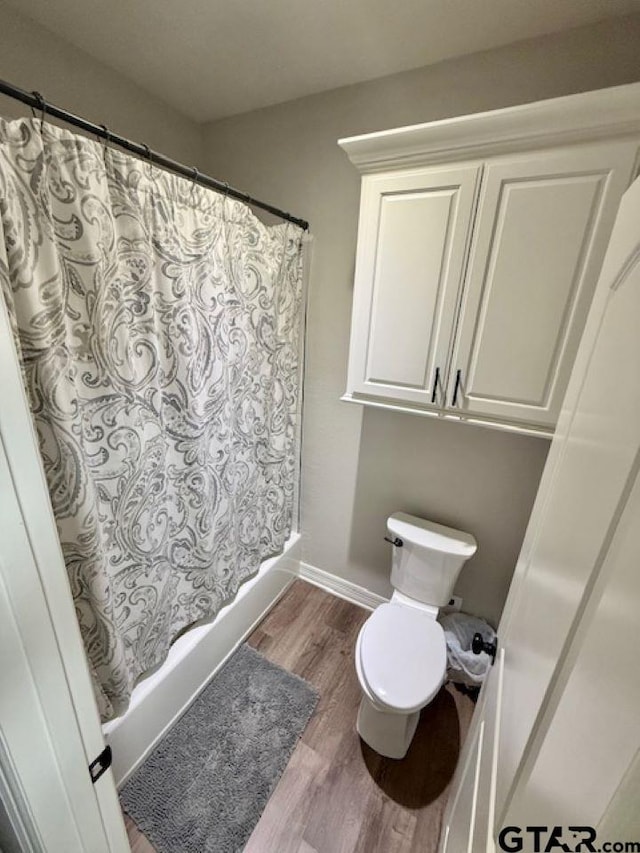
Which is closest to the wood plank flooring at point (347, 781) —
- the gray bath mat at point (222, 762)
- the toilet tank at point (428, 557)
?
the gray bath mat at point (222, 762)

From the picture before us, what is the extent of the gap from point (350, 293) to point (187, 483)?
110 centimetres

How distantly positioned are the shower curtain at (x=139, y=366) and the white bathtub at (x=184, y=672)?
2.4 inches

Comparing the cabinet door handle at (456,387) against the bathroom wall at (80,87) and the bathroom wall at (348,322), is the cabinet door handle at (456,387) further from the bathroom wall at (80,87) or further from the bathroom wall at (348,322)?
the bathroom wall at (80,87)

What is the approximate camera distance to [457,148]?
1.06 m

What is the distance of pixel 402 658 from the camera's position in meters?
1.28

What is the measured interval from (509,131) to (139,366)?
1.28 metres

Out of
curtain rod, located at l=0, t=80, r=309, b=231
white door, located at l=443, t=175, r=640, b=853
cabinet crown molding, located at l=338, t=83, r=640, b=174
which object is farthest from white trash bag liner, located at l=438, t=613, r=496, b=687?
curtain rod, located at l=0, t=80, r=309, b=231

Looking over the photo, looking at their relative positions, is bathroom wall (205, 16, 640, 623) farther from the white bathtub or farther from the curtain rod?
the white bathtub

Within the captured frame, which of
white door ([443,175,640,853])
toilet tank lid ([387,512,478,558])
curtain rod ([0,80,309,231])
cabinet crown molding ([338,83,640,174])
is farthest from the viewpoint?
toilet tank lid ([387,512,478,558])

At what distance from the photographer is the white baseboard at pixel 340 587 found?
192 centimetres

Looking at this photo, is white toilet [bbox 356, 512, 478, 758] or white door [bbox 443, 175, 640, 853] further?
white toilet [bbox 356, 512, 478, 758]

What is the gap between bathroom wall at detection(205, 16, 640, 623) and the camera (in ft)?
3.78

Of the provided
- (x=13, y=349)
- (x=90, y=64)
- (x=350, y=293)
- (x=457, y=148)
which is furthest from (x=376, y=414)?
(x=90, y=64)

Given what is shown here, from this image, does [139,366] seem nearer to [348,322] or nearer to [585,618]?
[348,322]
